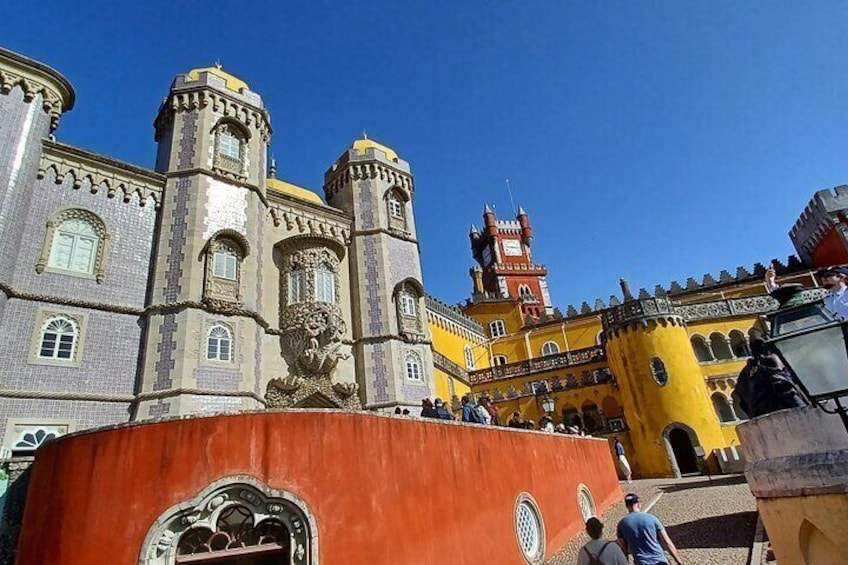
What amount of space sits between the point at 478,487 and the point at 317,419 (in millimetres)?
4389

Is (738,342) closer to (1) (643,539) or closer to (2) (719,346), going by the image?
(2) (719,346)

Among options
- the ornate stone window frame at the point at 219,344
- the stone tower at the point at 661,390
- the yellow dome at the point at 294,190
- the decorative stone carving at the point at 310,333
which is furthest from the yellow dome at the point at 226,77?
the stone tower at the point at 661,390

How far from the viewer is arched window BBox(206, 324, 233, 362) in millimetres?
15117

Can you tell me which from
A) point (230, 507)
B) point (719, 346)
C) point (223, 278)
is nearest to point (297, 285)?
point (223, 278)

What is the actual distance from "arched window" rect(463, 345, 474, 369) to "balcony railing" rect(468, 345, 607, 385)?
3553 millimetres

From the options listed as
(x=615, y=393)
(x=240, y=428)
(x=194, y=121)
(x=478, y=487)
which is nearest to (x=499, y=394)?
(x=615, y=393)

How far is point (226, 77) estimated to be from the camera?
19.9m

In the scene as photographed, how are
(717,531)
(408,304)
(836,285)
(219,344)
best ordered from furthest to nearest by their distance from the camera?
(408,304) < (219,344) < (717,531) < (836,285)

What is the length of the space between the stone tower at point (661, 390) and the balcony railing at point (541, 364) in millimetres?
2419

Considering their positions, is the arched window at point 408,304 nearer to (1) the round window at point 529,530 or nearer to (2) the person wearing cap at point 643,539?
(1) the round window at point 529,530

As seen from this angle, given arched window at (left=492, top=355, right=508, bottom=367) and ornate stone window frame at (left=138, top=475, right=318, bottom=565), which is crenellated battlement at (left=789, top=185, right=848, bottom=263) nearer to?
arched window at (left=492, top=355, right=508, bottom=367)

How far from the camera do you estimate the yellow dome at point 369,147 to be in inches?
920

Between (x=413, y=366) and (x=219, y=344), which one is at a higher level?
(x=219, y=344)

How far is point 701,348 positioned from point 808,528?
2724 cm
